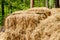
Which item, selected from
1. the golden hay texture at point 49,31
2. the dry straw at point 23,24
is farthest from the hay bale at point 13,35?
the golden hay texture at point 49,31

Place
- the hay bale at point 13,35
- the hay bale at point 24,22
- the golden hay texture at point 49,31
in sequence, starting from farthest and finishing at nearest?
the hay bale at point 13,35 → the hay bale at point 24,22 → the golden hay texture at point 49,31

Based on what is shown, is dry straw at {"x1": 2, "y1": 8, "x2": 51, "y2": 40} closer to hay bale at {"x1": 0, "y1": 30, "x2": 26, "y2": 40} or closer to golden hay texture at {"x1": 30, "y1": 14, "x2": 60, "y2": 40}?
hay bale at {"x1": 0, "y1": 30, "x2": 26, "y2": 40}

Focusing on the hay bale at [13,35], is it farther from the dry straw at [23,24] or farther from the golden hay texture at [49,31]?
the golden hay texture at [49,31]

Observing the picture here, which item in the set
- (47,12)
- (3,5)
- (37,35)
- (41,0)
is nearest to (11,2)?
(3,5)

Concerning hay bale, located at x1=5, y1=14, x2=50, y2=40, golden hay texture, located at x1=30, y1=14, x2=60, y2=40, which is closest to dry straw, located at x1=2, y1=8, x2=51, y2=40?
hay bale, located at x1=5, y1=14, x2=50, y2=40

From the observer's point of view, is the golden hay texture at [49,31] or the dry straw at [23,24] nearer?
the golden hay texture at [49,31]

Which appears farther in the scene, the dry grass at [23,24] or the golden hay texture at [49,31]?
the dry grass at [23,24]

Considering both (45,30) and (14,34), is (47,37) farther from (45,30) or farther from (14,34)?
(14,34)

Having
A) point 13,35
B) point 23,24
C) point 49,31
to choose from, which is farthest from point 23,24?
point 49,31

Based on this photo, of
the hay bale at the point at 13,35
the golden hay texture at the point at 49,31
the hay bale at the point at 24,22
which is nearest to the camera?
the golden hay texture at the point at 49,31

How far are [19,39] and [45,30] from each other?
131cm

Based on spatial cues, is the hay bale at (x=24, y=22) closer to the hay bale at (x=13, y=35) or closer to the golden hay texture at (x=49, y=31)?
the hay bale at (x=13, y=35)

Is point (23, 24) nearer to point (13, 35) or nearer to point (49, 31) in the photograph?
point (13, 35)

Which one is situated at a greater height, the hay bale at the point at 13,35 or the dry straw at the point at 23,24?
the dry straw at the point at 23,24
